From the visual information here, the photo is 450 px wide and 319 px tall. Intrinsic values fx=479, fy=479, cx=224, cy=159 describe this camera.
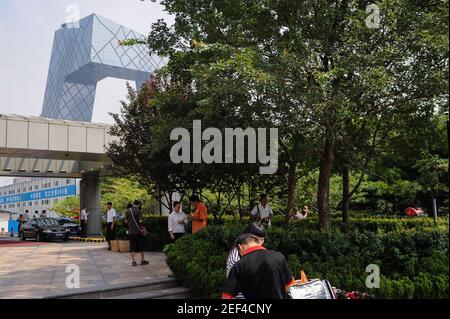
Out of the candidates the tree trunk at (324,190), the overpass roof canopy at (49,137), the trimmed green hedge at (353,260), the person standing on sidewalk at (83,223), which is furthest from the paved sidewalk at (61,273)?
the person standing on sidewalk at (83,223)

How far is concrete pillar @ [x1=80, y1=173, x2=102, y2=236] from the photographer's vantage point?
99.2ft

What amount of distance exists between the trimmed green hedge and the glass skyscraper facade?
100524 millimetres

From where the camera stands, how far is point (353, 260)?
7195mm

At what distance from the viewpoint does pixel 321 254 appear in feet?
25.1

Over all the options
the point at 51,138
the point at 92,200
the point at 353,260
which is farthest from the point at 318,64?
the point at 92,200

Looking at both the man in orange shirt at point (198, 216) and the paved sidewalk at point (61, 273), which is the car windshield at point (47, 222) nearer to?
the paved sidewalk at point (61, 273)

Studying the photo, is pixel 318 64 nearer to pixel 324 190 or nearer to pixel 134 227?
pixel 324 190

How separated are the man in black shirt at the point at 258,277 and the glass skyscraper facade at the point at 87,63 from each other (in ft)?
342

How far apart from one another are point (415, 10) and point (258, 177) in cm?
827

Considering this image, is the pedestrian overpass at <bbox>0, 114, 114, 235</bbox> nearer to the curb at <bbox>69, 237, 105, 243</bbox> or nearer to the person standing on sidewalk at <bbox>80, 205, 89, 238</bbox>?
the person standing on sidewalk at <bbox>80, 205, 89, 238</bbox>

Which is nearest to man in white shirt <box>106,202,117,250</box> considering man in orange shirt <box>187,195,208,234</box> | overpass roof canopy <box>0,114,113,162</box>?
overpass roof canopy <box>0,114,113,162</box>

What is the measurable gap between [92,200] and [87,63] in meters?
83.6
